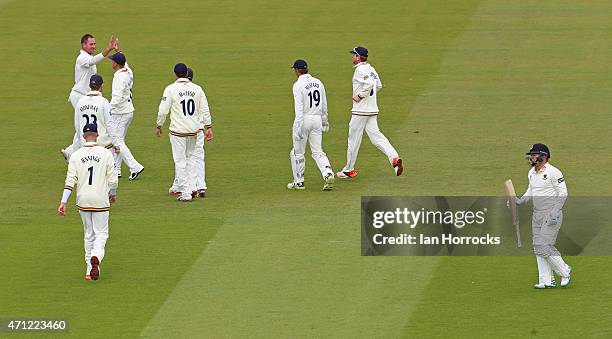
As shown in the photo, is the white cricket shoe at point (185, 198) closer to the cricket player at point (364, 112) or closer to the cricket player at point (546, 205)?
the cricket player at point (364, 112)

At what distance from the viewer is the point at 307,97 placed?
78.0ft

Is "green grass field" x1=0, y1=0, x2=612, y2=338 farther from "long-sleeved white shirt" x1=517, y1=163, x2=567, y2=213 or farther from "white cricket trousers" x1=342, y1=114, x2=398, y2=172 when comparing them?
"long-sleeved white shirt" x1=517, y1=163, x2=567, y2=213

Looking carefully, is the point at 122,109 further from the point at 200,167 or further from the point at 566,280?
the point at 566,280

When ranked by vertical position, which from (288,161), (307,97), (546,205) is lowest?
(546,205)

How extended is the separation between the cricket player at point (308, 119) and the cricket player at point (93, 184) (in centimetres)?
571

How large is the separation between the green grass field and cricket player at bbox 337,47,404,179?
540mm

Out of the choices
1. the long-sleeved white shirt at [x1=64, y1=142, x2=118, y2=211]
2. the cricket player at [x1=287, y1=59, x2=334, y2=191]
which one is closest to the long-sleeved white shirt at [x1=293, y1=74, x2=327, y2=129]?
the cricket player at [x1=287, y1=59, x2=334, y2=191]

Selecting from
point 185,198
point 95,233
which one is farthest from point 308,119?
point 95,233

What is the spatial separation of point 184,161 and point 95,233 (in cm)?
476

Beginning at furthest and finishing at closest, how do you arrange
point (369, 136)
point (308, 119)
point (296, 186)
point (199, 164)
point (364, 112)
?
point (369, 136), point (364, 112), point (296, 186), point (308, 119), point (199, 164)

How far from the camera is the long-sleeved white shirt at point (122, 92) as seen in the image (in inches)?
983

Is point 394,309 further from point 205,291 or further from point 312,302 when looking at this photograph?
point 205,291

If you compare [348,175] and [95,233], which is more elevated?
[348,175]

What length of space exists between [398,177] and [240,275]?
690 centimetres
